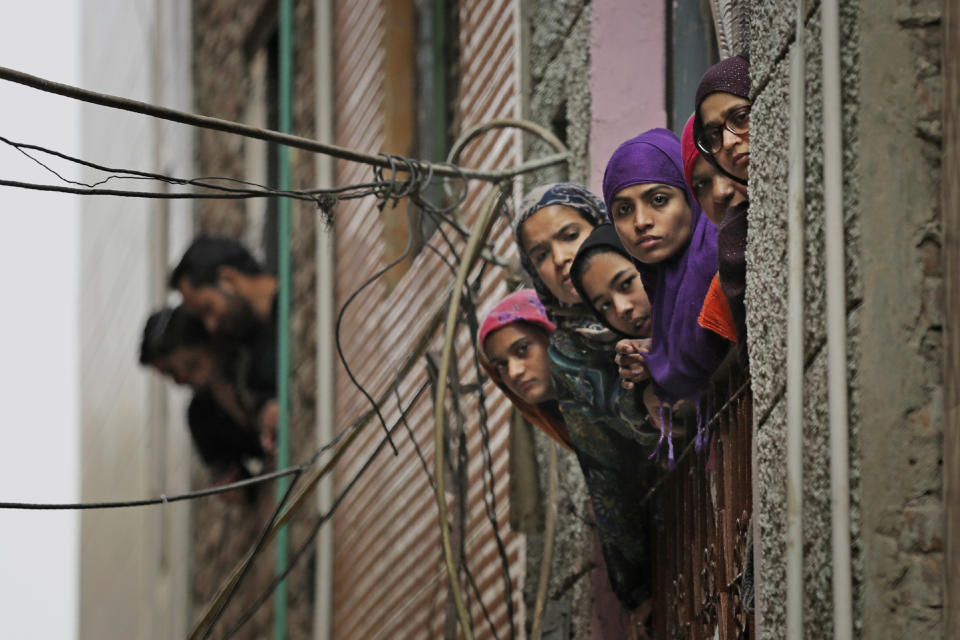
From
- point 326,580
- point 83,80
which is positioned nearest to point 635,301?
point 326,580

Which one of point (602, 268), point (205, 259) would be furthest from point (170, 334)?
point (602, 268)

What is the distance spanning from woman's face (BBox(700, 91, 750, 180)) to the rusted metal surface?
50 cm

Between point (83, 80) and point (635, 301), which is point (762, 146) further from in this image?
point (83, 80)

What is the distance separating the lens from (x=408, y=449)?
8453mm

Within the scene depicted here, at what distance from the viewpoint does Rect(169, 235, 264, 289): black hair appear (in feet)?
34.1

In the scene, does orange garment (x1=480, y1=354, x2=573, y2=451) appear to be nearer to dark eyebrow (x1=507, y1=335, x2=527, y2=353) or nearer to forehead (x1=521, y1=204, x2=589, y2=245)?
dark eyebrow (x1=507, y1=335, x2=527, y2=353)

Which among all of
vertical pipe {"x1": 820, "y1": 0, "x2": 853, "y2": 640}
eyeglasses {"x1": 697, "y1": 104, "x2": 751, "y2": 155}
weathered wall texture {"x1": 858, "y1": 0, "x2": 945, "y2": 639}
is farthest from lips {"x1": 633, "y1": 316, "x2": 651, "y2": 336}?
weathered wall texture {"x1": 858, "y1": 0, "x2": 945, "y2": 639}

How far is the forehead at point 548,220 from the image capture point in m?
5.20

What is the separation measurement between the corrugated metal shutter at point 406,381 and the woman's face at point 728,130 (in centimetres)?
225

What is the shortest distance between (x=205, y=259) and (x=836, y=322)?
7105 millimetres

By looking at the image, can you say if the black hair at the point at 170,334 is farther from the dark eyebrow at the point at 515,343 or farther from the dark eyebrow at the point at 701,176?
the dark eyebrow at the point at 701,176

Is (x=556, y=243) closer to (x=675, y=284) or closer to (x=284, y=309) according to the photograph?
(x=675, y=284)

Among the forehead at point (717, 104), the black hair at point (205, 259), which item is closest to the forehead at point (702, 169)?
the forehead at point (717, 104)

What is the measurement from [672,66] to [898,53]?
6.40 ft
